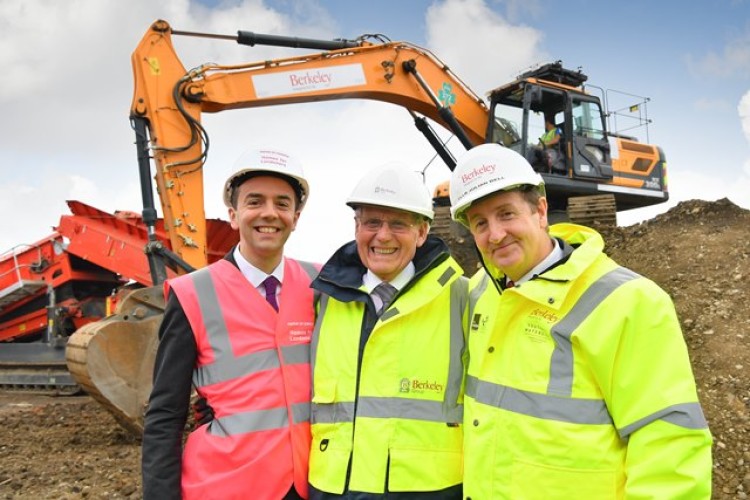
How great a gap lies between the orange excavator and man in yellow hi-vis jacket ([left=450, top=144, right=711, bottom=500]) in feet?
13.2

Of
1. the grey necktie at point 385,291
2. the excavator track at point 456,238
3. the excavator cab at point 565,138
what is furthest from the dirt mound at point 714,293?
the grey necktie at point 385,291

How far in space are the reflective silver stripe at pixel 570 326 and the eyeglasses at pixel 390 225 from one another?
80cm

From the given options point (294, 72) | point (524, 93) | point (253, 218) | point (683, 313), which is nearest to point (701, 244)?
point (683, 313)

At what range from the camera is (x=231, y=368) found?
7.34ft

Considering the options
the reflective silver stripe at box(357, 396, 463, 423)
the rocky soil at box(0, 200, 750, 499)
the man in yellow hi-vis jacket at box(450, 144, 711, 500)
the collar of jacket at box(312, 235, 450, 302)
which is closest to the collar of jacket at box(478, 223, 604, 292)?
the man in yellow hi-vis jacket at box(450, 144, 711, 500)

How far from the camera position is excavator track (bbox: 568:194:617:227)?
10.2 metres

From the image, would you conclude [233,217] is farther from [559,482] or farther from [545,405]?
[559,482]

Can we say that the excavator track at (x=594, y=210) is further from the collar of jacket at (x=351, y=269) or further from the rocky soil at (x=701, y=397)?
the collar of jacket at (x=351, y=269)

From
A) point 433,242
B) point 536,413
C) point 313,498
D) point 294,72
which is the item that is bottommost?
point 313,498

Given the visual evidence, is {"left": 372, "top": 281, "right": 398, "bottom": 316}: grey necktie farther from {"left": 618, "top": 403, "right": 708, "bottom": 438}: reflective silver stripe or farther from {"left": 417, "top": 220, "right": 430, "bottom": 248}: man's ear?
{"left": 618, "top": 403, "right": 708, "bottom": 438}: reflective silver stripe

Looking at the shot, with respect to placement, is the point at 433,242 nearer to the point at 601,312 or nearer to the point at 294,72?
the point at 601,312

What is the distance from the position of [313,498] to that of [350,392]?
393 millimetres

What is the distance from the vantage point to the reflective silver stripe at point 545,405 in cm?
181

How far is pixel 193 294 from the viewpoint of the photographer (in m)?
2.28
